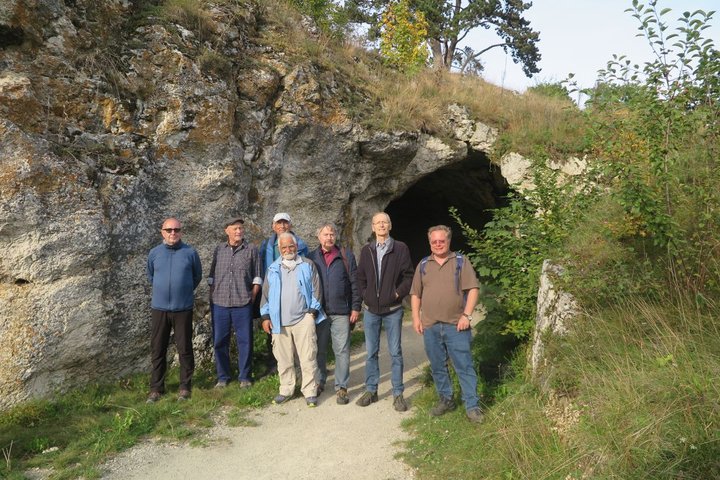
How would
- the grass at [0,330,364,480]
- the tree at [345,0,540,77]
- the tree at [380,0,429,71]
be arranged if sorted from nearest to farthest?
the grass at [0,330,364,480], the tree at [380,0,429,71], the tree at [345,0,540,77]

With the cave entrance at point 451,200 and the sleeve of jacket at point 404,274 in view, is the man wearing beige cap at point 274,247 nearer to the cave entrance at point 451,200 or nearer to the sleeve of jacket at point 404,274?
the sleeve of jacket at point 404,274

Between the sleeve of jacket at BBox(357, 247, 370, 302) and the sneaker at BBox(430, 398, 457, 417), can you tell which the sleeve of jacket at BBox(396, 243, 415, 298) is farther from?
the sneaker at BBox(430, 398, 457, 417)

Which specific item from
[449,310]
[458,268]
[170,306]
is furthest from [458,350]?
[170,306]

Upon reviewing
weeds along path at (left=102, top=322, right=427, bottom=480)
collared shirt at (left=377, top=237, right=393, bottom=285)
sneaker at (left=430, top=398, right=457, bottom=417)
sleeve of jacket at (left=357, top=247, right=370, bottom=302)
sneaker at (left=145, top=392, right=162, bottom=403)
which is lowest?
weeds along path at (left=102, top=322, right=427, bottom=480)

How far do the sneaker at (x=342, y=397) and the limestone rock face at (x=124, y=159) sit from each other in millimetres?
1981

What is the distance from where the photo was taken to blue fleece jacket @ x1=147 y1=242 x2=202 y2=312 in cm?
519

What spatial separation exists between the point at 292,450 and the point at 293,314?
135 cm

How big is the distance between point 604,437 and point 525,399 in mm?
1162

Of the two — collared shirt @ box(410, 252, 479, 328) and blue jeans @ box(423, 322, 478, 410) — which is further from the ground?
collared shirt @ box(410, 252, 479, 328)

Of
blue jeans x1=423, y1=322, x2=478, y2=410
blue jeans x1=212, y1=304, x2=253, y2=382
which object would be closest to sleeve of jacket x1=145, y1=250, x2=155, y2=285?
blue jeans x1=212, y1=304, x2=253, y2=382

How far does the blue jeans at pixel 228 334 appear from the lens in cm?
554

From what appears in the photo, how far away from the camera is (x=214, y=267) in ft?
18.5

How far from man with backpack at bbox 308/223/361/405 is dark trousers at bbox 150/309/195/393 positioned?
139 cm

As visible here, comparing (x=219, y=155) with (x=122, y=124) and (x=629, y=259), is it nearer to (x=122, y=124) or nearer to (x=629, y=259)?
(x=122, y=124)
